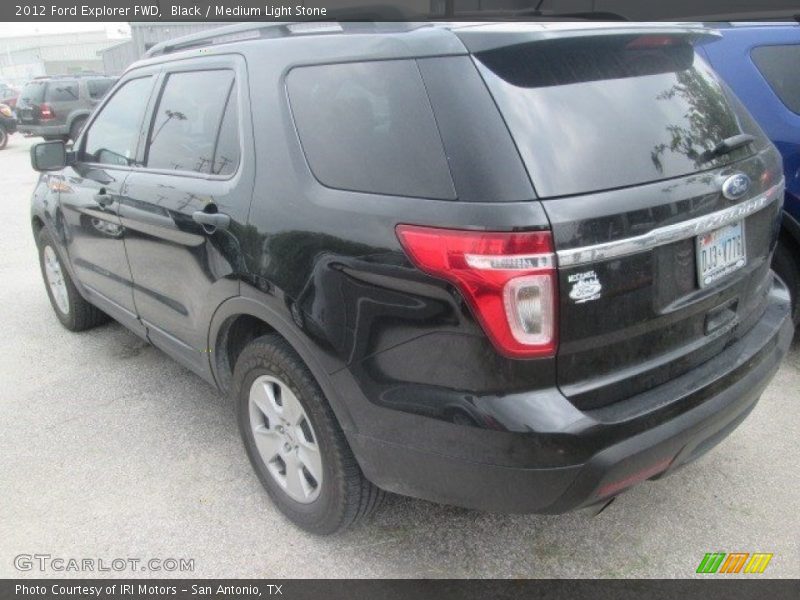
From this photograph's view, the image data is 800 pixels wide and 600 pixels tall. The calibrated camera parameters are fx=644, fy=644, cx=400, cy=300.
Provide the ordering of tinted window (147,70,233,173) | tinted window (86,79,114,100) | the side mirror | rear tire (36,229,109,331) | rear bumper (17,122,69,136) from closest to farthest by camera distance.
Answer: tinted window (147,70,233,173) → the side mirror → rear tire (36,229,109,331) → rear bumper (17,122,69,136) → tinted window (86,79,114,100)

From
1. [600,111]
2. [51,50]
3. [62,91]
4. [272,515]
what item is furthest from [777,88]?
[51,50]

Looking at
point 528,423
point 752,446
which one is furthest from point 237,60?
point 752,446

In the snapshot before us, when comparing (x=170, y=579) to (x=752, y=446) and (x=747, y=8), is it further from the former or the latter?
(x=747, y=8)

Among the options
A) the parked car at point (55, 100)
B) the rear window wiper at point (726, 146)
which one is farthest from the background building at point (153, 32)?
the rear window wiper at point (726, 146)

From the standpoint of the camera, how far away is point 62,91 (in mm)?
17641

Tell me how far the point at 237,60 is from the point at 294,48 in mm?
388

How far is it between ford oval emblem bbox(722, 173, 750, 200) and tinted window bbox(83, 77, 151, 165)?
2.72 metres

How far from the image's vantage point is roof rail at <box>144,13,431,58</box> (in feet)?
7.32

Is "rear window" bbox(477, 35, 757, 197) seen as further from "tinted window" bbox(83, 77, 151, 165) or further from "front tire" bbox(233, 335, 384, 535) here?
"tinted window" bbox(83, 77, 151, 165)

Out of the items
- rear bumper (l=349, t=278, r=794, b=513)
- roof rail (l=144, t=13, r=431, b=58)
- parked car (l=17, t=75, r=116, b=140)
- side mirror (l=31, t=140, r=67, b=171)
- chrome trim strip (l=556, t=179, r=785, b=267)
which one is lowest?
parked car (l=17, t=75, r=116, b=140)

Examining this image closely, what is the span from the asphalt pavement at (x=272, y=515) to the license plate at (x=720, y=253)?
0.92 meters

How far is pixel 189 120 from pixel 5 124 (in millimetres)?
20096
